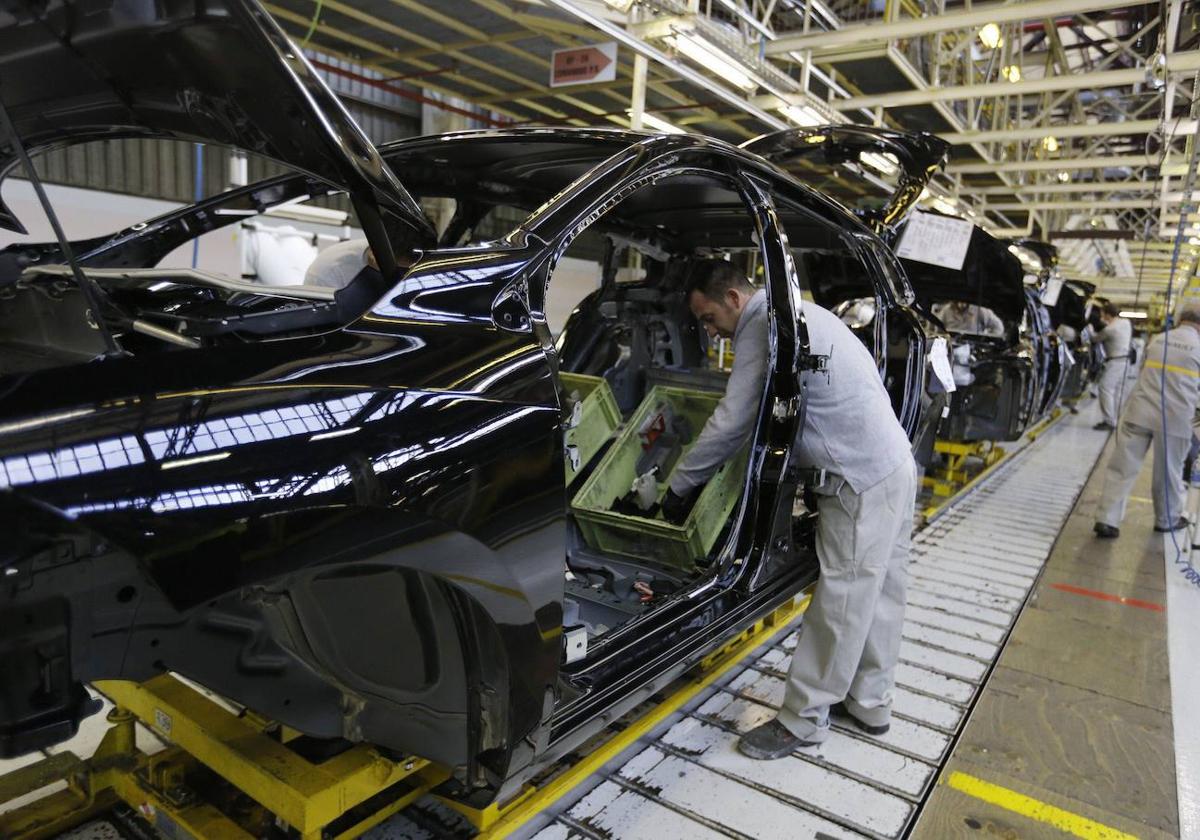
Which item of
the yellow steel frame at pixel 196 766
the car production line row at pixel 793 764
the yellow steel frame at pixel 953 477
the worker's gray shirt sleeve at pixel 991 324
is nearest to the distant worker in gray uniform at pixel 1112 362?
the worker's gray shirt sleeve at pixel 991 324

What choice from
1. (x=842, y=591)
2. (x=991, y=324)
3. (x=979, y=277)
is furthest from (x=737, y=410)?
(x=991, y=324)

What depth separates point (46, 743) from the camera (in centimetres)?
109

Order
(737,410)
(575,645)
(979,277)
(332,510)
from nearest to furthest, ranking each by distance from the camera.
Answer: (332,510)
(575,645)
(737,410)
(979,277)

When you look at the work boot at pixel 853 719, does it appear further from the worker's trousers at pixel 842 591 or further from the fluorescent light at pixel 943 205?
the fluorescent light at pixel 943 205

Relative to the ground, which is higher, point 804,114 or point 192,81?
point 804,114

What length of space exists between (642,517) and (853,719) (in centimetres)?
101

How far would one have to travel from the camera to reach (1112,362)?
1081cm

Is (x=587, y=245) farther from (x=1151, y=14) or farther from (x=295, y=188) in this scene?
(x=295, y=188)

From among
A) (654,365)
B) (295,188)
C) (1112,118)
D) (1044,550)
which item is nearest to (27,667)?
(295,188)

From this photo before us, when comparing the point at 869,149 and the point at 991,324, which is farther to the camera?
the point at 991,324

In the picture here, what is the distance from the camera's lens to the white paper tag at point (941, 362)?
11.7ft

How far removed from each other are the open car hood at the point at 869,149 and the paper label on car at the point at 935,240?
16 centimetres

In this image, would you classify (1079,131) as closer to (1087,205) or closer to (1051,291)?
(1051,291)

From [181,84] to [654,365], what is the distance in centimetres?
277
